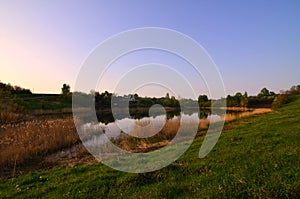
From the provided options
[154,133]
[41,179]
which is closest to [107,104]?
[154,133]

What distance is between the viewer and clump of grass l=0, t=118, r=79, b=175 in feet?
42.3

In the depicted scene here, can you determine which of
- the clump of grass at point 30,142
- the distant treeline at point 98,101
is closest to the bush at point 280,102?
the distant treeline at point 98,101

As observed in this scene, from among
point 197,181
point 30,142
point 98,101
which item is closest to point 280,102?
point 98,101

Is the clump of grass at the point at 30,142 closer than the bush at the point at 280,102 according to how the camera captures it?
Yes

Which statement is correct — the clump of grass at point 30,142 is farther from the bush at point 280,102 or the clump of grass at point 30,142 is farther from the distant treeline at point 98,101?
the bush at point 280,102

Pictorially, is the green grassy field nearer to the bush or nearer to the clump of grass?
the clump of grass

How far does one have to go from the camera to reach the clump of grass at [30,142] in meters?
12.9

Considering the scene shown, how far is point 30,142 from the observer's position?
51.3ft

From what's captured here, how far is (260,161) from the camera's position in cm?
764

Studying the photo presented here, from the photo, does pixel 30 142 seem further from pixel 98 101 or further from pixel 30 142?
pixel 98 101

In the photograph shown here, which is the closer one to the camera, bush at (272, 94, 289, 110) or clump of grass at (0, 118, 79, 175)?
clump of grass at (0, 118, 79, 175)

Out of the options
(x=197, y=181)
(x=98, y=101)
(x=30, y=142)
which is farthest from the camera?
(x=98, y=101)

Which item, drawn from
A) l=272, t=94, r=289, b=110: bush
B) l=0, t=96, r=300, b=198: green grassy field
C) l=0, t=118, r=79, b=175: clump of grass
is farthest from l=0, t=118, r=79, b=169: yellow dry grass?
l=272, t=94, r=289, b=110: bush

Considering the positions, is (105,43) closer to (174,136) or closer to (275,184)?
(275,184)
